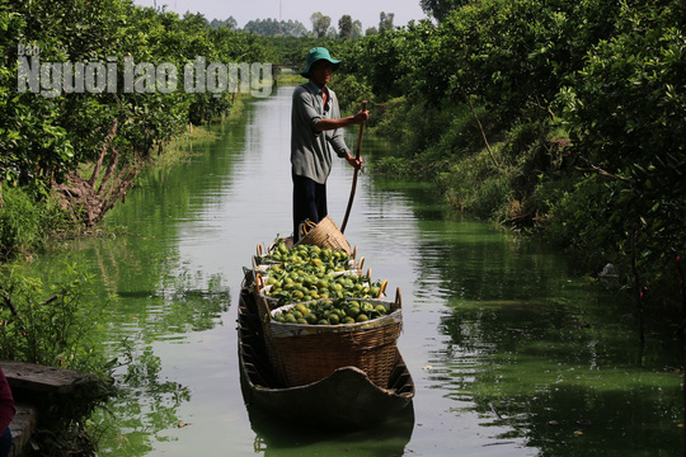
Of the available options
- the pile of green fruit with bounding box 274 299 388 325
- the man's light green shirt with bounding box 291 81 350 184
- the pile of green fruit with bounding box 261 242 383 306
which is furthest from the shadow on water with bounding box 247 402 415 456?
the man's light green shirt with bounding box 291 81 350 184

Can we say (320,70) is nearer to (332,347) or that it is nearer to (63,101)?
(332,347)

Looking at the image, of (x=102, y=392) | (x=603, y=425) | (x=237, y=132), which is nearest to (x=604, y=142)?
(x=603, y=425)

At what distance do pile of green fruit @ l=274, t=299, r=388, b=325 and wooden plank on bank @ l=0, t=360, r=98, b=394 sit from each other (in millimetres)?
1586

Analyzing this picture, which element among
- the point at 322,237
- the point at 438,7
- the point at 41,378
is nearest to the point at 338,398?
the point at 41,378

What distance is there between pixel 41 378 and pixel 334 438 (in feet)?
7.02

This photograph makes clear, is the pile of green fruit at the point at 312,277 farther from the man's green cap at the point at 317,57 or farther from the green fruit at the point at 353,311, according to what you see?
the man's green cap at the point at 317,57

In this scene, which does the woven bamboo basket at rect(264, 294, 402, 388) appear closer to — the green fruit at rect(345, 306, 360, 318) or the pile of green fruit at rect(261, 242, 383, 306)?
the green fruit at rect(345, 306, 360, 318)

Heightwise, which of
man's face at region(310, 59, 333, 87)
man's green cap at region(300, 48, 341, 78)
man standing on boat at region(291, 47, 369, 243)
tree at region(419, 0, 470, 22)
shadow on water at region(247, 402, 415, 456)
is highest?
tree at region(419, 0, 470, 22)

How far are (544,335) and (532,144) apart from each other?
9.45 meters

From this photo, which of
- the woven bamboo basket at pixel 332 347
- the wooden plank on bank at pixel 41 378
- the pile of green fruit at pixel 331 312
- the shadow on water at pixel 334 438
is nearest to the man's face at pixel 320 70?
the pile of green fruit at pixel 331 312

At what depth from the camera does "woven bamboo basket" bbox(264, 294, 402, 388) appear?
6660 mm

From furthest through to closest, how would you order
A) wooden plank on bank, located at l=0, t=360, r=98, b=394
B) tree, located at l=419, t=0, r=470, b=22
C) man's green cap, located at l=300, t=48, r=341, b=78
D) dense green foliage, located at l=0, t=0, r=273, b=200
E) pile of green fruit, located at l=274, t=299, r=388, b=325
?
tree, located at l=419, t=0, r=470, b=22, dense green foliage, located at l=0, t=0, r=273, b=200, man's green cap, located at l=300, t=48, r=341, b=78, pile of green fruit, located at l=274, t=299, r=388, b=325, wooden plank on bank, located at l=0, t=360, r=98, b=394

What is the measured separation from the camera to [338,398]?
21.8ft

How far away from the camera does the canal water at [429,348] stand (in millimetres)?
6875
